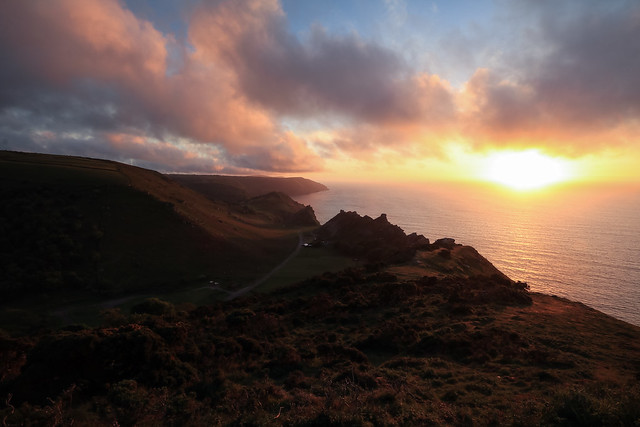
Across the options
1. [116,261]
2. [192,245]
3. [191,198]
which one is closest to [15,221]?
[116,261]

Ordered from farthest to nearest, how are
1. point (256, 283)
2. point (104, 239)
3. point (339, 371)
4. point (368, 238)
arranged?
point (368, 238) → point (104, 239) → point (256, 283) → point (339, 371)

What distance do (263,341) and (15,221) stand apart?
7018cm

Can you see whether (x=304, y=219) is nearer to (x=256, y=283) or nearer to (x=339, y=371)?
(x=256, y=283)

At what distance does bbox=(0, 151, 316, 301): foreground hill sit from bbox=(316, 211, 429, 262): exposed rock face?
17105mm

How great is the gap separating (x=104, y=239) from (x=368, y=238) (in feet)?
216

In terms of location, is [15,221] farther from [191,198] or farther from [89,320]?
[191,198]

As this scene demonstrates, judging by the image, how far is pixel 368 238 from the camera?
92188 mm

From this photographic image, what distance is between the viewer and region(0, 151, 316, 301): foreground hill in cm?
5288

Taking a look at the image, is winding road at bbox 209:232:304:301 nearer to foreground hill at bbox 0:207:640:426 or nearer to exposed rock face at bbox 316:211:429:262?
foreground hill at bbox 0:207:640:426

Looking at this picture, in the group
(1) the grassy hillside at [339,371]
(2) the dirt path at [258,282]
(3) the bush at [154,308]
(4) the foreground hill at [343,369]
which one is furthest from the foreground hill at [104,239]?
(1) the grassy hillside at [339,371]

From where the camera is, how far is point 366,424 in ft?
33.0

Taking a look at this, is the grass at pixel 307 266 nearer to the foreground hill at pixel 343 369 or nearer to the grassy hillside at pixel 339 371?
the foreground hill at pixel 343 369

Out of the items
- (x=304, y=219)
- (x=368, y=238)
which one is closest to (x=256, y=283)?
(x=368, y=238)

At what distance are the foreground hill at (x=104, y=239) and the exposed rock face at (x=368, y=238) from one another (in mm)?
17105
